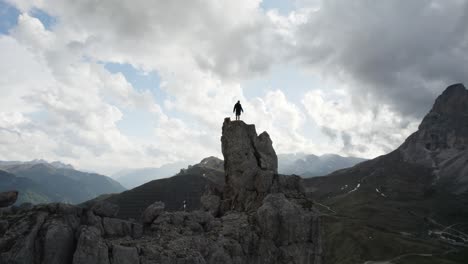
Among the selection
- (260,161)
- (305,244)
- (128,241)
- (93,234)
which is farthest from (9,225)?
(260,161)

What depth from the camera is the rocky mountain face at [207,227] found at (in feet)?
124

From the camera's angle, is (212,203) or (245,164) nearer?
(212,203)

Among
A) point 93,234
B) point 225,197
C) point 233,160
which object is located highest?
point 233,160

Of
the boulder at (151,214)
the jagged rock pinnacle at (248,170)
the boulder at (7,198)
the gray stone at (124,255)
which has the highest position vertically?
the jagged rock pinnacle at (248,170)

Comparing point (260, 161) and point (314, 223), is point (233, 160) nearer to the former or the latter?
point (260, 161)

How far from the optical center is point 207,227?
55.9 m

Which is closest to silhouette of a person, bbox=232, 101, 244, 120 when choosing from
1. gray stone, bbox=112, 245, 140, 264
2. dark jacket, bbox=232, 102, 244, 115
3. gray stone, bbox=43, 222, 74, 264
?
dark jacket, bbox=232, 102, 244, 115

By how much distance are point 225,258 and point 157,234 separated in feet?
31.4

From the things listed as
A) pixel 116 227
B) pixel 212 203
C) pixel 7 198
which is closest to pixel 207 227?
pixel 116 227

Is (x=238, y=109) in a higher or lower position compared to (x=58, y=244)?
higher

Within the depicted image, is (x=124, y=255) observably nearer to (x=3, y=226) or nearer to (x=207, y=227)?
(x=3, y=226)

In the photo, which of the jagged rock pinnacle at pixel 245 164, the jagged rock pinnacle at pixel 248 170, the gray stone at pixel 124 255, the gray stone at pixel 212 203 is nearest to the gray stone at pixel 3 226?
the gray stone at pixel 124 255

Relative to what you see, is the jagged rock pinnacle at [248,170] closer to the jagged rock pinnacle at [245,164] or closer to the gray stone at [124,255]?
the jagged rock pinnacle at [245,164]

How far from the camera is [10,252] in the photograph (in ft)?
116
